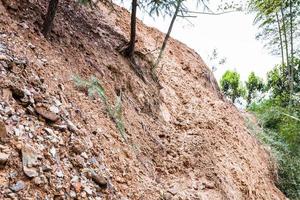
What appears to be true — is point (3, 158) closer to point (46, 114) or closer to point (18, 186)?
point (18, 186)

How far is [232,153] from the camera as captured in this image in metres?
6.40

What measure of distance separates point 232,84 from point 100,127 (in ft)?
70.9

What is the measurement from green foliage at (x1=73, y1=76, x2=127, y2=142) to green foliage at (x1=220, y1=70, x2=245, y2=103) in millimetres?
20415

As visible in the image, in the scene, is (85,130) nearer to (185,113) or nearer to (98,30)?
(98,30)

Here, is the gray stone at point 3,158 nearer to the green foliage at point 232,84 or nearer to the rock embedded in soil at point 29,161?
the rock embedded in soil at point 29,161

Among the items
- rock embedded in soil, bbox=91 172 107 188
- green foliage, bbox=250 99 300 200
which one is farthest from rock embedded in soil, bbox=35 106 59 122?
green foliage, bbox=250 99 300 200

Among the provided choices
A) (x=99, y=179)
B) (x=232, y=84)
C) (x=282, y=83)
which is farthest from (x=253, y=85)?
(x=99, y=179)

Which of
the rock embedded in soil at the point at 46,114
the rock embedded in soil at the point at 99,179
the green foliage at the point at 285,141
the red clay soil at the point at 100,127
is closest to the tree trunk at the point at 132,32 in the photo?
the red clay soil at the point at 100,127

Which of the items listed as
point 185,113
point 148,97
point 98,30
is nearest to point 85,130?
point 148,97

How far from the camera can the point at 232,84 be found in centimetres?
2458

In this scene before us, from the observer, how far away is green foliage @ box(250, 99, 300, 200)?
28.1ft

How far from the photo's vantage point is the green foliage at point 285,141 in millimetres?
8555

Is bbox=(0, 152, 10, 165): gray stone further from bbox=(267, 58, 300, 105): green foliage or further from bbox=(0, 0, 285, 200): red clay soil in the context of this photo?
bbox=(267, 58, 300, 105): green foliage

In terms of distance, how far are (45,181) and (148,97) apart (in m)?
3.51
